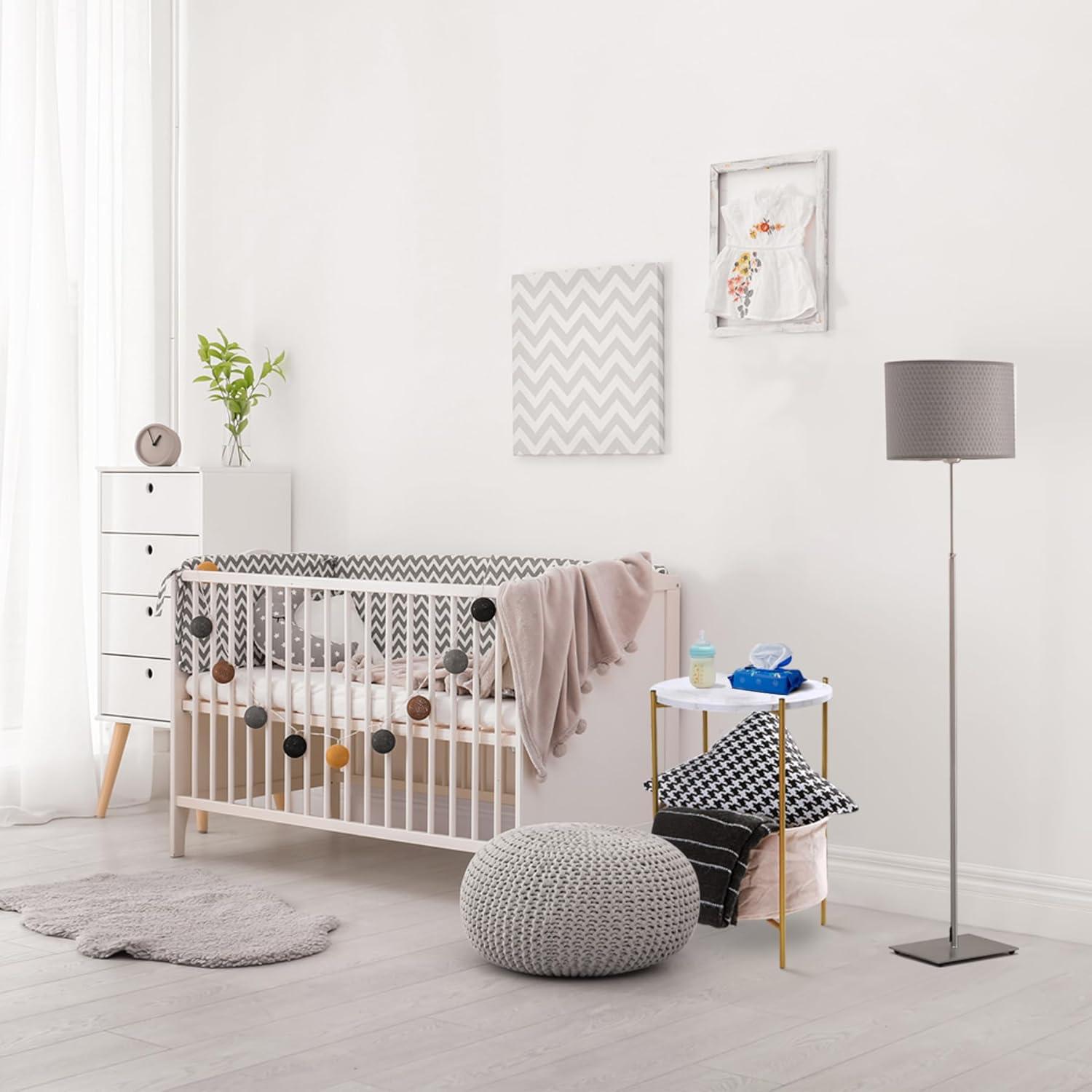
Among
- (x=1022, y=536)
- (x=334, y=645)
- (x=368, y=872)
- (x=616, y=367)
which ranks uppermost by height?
(x=616, y=367)

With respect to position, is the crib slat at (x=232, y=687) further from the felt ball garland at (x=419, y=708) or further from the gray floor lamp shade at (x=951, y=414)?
the gray floor lamp shade at (x=951, y=414)

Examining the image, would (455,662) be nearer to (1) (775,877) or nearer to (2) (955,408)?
(1) (775,877)

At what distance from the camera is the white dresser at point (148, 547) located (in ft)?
13.6

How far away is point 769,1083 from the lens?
2248 mm

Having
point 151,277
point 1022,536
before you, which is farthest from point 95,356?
point 1022,536

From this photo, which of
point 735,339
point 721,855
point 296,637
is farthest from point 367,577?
point 721,855

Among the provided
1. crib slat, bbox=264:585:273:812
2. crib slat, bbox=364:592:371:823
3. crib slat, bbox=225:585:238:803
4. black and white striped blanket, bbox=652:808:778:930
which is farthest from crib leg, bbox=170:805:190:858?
black and white striped blanket, bbox=652:808:778:930

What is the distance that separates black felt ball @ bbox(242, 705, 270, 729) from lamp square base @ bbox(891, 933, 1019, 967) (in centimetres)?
154

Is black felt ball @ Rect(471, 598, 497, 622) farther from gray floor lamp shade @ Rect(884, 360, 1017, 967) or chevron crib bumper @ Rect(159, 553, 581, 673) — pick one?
gray floor lamp shade @ Rect(884, 360, 1017, 967)

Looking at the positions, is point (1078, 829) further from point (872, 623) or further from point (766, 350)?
point (766, 350)

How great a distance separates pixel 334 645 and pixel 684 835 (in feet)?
4.46

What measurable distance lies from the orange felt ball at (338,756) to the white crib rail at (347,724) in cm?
2

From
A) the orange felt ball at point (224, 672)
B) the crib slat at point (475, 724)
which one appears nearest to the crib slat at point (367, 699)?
the crib slat at point (475, 724)

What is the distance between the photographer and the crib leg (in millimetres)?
3797
